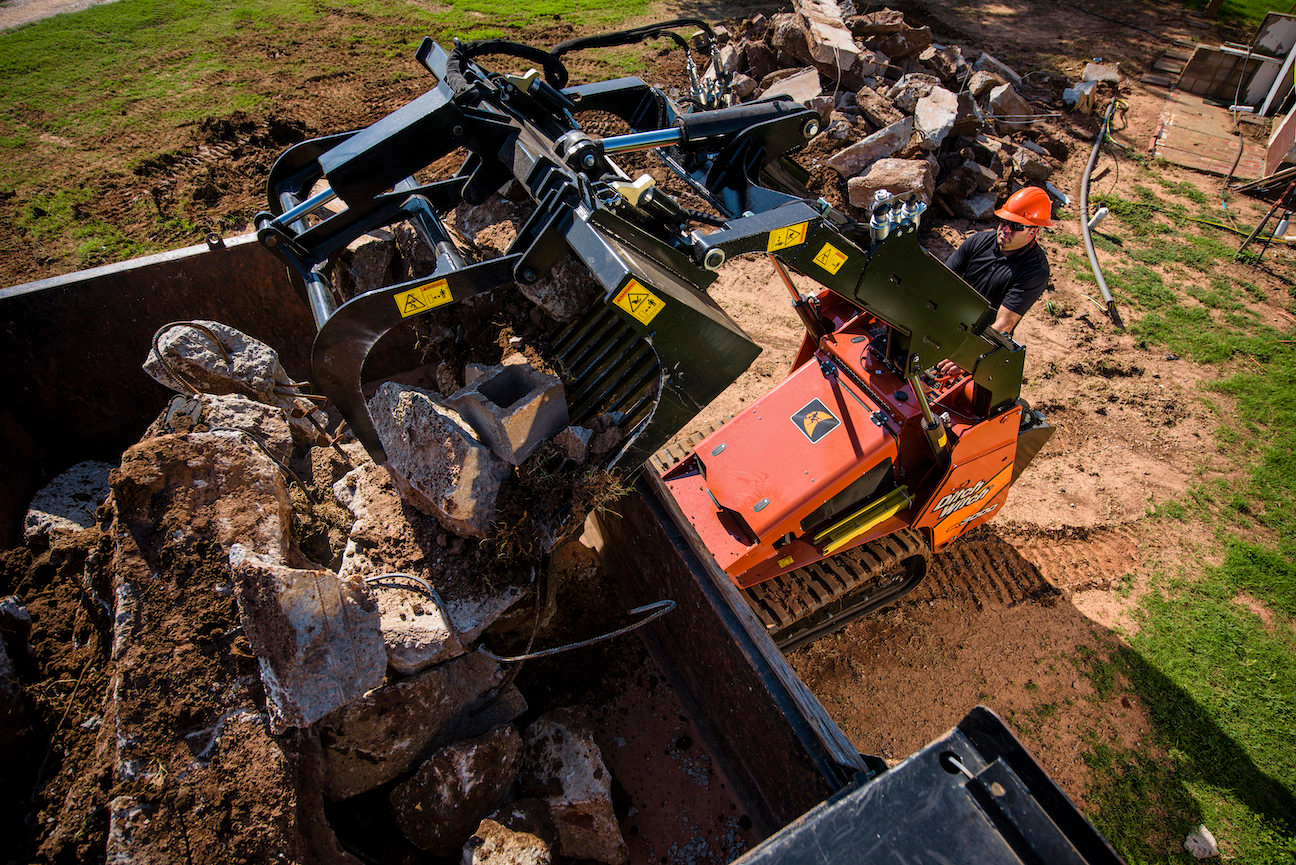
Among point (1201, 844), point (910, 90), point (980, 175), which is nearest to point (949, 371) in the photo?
point (1201, 844)

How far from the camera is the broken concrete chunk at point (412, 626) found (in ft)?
9.27

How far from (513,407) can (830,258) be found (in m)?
1.48

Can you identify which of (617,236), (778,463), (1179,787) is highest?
(617,236)

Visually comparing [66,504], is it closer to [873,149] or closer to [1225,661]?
[1225,661]

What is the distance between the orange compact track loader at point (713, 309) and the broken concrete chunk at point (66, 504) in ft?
6.53

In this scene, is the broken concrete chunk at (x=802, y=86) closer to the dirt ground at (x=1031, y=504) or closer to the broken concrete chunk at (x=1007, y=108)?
the dirt ground at (x=1031, y=504)

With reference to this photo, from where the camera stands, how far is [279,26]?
10930 millimetres

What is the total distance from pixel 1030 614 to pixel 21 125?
12770mm

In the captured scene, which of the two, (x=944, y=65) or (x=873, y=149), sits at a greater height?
(x=944, y=65)

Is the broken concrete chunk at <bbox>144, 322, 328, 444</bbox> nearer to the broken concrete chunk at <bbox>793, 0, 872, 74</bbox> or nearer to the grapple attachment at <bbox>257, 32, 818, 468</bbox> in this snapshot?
the grapple attachment at <bbox>257, 32, 818, 468</bbox>

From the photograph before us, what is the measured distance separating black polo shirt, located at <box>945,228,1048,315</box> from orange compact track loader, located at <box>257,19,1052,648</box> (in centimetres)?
71

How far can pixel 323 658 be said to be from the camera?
2615mm

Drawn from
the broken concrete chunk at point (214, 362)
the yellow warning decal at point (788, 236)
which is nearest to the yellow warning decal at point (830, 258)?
the yellow warning decal at point (788, 236)

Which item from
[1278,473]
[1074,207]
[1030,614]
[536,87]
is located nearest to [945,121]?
[1074,207]
